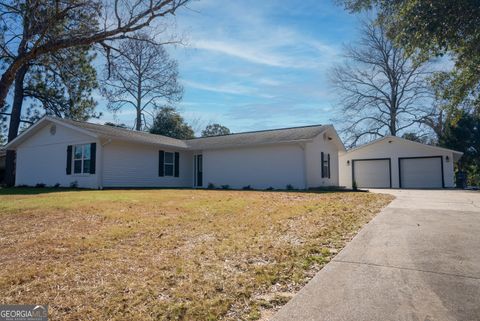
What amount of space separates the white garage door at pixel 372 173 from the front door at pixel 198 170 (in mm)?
12685

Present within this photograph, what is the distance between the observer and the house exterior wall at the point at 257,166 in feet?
60.4

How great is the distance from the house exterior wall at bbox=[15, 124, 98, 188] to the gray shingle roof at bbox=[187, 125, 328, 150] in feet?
23.1

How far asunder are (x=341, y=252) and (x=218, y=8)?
8665 millimetres

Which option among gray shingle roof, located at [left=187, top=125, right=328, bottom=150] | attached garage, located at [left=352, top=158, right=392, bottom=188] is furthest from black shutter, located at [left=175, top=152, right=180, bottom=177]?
attached garage, located at [left=352, top=158, right=392, bottom=188]

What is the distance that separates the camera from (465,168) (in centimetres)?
3019

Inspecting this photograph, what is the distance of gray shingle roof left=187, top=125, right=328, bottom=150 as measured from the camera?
18645 mm

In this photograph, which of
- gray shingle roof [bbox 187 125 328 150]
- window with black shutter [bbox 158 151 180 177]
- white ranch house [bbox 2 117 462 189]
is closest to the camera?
white ranch house [bbox 2 117 462 189]

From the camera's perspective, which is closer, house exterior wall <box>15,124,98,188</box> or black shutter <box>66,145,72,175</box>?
house exterior wall <box>15,124,98,188</box>

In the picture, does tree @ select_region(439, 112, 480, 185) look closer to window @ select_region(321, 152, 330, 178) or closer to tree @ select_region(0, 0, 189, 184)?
window @ select_region(321, 152, 330, 178)

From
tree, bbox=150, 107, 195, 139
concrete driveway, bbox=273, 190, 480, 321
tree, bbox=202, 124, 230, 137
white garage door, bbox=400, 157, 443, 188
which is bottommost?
concrete driveway, bbox=273, 190, 480, 321

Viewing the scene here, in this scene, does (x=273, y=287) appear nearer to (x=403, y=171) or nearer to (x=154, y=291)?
(x=154, y=291)

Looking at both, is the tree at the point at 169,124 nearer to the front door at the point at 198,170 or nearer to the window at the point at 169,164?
the front door at the point at 198,170

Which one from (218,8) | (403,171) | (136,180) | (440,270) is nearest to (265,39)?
(218,8)

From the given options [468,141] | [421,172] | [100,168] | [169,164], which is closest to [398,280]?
[100,168]
